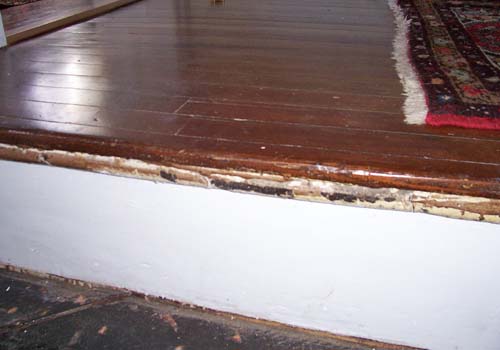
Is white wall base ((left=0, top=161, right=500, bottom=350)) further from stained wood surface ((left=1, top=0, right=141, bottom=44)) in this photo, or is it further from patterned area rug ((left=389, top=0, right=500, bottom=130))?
stained wood surface ((left=1, top=0, right=141, bottom=44))

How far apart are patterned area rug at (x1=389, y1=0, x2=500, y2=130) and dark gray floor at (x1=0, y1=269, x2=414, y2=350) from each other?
0.51 m

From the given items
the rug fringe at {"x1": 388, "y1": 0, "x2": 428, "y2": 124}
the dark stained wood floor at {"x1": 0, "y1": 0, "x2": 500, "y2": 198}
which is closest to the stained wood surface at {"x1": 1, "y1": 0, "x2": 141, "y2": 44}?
the dark stained wood floor at {"x1": 0, "y1": 0, "x2": 500, "y2": 198}

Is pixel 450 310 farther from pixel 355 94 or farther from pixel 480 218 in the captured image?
pixel 355 94

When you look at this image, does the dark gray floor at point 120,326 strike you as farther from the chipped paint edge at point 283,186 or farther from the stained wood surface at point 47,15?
the stained wood surface at point 47,15

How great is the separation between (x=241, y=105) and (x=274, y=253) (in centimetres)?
33

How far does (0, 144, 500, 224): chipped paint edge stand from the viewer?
2.24 ft

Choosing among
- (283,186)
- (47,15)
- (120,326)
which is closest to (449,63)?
(283,186)

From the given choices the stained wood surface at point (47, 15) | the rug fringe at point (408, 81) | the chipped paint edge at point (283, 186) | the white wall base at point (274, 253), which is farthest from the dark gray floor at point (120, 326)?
the stained wood surface at point (47, 15)

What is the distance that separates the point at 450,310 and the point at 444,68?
69 centimetres

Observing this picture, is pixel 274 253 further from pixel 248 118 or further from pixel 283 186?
pixel 248 118

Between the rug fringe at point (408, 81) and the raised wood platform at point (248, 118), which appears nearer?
the raised wood platform at point (248, 118)

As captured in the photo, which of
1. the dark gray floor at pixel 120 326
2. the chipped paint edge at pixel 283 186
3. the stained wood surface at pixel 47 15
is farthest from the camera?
the stained wood surface at pixel 47 15

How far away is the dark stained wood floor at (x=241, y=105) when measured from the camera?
0.73m

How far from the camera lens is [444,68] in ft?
3.92
